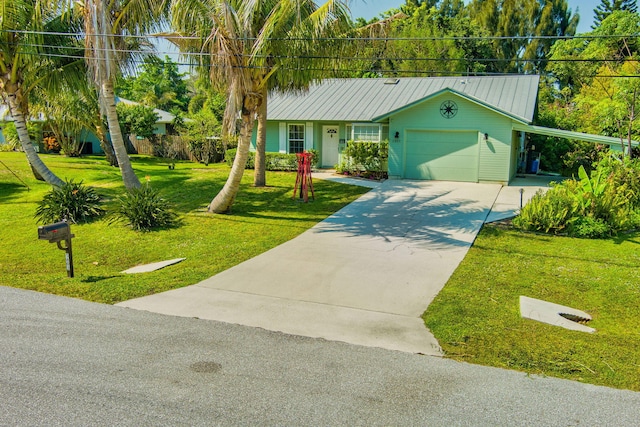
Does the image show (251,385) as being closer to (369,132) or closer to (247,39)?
(247,39)

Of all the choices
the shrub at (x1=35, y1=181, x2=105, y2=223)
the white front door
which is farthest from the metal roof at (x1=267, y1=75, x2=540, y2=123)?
the shrub at (x1=35, y1=181, x2=105, y2=223)

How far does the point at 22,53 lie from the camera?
14.3 metres

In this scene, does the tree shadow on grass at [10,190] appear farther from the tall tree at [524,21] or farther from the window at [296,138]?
the tall tree at [524,21]

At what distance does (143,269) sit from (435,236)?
22.8 feet

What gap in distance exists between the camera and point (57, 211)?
44.0ft

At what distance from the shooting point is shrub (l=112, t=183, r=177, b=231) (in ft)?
41.9

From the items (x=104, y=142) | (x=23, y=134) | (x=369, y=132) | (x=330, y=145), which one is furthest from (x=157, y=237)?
(x=104, y=142)

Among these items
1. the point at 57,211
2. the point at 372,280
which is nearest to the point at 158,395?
the point at 372,280

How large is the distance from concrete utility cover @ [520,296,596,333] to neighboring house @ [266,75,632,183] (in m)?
11.6

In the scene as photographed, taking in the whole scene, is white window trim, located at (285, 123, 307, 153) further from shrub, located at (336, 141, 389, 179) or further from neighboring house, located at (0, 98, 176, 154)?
neighboring house, located at (0, 98, 176, 154)

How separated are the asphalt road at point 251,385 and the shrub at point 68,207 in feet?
25.0

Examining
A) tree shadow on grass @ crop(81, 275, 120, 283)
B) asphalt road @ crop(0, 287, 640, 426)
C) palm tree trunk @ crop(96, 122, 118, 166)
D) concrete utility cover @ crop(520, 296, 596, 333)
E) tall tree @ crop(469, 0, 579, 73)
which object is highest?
tall tree @ crop(469, 0, 579, 73)

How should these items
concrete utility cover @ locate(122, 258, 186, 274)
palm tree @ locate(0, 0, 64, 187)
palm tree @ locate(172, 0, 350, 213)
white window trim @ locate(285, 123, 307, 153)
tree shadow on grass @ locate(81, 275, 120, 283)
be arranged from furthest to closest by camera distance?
white window trim @ locate(285, 123, 307, 153)
palm tree @ locate(0, 0, 64, 187)
palm tree @ locate(172, 0, 350, 213)
concrete utility cover @ locate(122, 258, 186, 274)
tree shadow on grass @ locate(81, 275, 120, 283)

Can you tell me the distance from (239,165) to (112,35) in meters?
4.76
